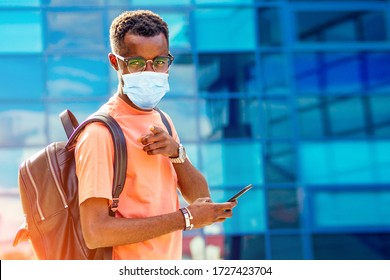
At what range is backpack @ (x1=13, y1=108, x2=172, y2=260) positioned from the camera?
2430mm

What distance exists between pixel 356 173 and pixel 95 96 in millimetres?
4747

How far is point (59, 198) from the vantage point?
2447mm

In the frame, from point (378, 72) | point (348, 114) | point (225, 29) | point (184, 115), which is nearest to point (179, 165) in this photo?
point (184, 115)

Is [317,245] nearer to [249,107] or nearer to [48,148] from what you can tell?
[249,107]

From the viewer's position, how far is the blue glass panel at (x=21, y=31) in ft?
44.9

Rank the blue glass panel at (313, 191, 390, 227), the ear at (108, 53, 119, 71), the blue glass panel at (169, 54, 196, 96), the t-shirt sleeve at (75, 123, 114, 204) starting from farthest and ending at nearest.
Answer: the blue glass panel at (313, 191, 390, 227) → the blue glass panel at (169, 54, 196, 96) → the ear at (108, 53, 119, 71) → the t-shirt sleeve at (75, 123, 114, 204)

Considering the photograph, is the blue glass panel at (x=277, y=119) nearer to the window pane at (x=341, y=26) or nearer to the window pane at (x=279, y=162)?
the window pane at (x=279, y=162)

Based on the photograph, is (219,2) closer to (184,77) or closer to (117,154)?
(184,77)

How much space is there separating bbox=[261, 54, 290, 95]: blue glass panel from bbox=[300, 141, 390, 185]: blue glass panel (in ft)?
3.49

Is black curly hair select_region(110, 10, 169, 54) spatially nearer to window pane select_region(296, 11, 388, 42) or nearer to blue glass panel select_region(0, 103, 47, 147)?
blue glass panel select_region(0, 103, 47, 147)

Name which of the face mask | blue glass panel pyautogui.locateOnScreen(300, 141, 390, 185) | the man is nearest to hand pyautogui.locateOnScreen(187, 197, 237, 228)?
the man

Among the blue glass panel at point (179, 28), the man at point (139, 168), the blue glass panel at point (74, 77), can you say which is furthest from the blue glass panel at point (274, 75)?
the man at point (139, 168)

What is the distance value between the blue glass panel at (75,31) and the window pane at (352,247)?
5.01 metres

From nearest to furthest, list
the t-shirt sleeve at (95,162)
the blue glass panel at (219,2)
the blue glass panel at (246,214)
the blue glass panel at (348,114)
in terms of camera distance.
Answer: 1. the t-shirt sleeve at (95,162)
2. the blue glass panel at (246,214)
3. the blue glass panel at (219,2)
4. the blue glass panel at (348,114)
